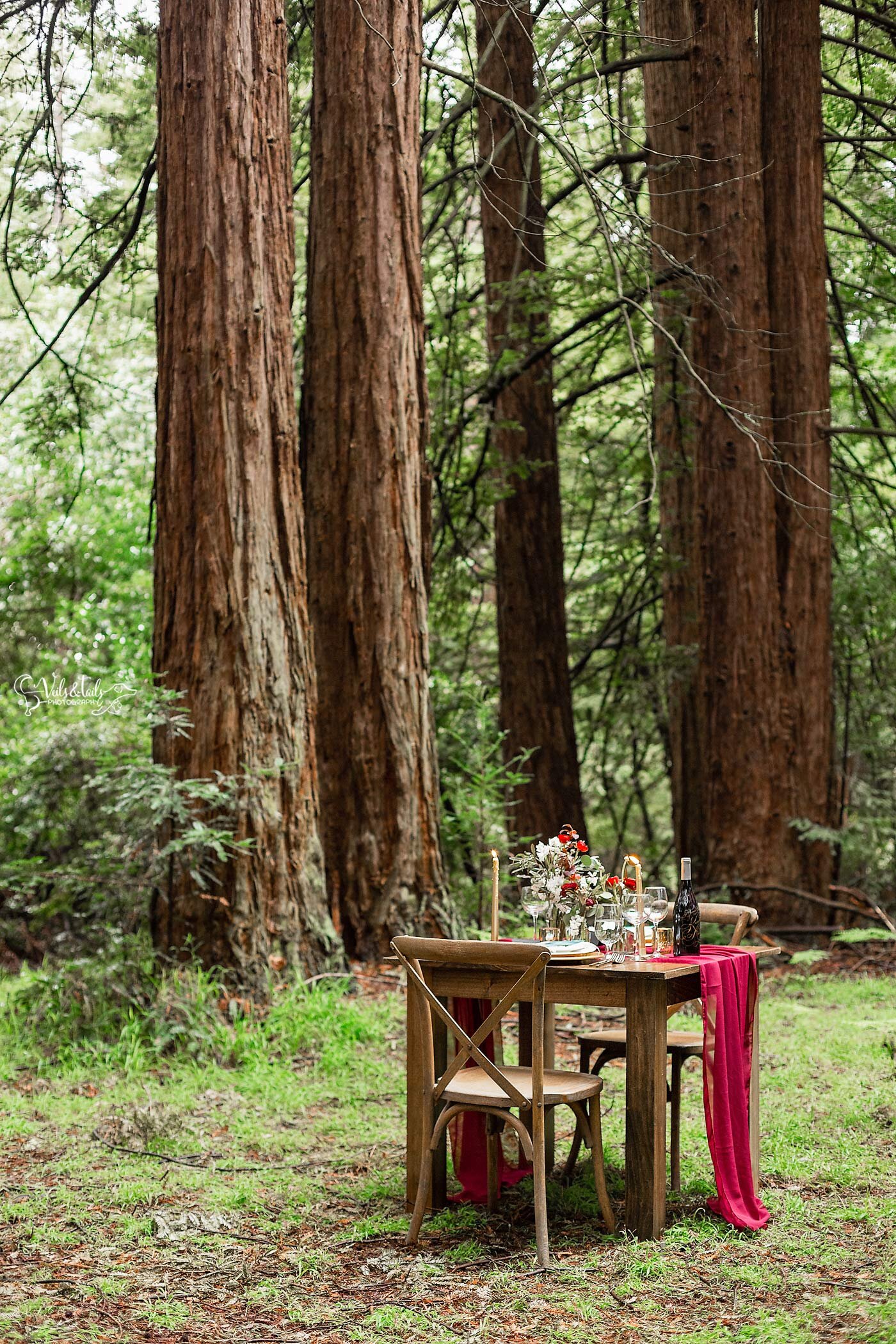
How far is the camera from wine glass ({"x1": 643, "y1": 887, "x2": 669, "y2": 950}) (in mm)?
4594

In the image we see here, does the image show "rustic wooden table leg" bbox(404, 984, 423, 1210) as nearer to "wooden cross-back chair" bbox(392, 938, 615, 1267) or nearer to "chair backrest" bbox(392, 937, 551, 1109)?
"wooden cross-back chair" bbox(392, 938, 615, 1267)

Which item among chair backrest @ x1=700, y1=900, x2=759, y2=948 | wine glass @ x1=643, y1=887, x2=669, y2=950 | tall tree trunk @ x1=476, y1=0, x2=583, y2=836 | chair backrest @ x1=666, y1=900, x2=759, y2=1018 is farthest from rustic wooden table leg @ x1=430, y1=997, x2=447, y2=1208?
tall tree trunk @ x1=476, y1=0, x2=583, y2=836

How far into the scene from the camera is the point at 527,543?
11195mm

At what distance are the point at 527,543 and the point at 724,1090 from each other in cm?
727

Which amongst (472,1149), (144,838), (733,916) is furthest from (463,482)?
(472,1149)

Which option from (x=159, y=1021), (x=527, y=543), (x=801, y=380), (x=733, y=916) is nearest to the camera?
(x=733, y=916)

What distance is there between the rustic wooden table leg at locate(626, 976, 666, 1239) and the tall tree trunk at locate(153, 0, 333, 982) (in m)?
2.94

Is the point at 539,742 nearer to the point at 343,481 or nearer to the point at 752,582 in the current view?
the point at 752,582

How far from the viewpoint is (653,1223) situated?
4188 mm

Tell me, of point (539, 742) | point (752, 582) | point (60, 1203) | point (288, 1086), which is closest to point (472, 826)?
point (539, 742)

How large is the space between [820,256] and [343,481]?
14.4 feet

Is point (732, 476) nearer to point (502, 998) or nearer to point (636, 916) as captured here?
point (636, 916)

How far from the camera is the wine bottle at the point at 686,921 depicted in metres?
4.55

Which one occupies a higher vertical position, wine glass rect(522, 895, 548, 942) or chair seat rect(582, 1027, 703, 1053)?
wine glass rect(522, 895, 548, 942)
